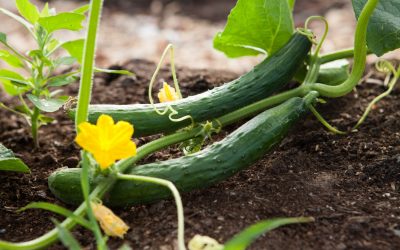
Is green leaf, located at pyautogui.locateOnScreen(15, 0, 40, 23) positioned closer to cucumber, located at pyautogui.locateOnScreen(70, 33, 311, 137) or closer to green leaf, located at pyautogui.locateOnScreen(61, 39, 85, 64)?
green leaf, located at pyautogui.locateOnScreen(61, 39, 85, 64)

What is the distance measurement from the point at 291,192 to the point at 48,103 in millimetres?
1045

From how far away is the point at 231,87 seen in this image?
8.44 feet

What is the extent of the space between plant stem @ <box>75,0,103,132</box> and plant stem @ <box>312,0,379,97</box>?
100 cm

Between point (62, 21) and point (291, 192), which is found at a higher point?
point (62, 21)

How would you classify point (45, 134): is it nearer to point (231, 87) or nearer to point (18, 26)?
point (231, 87)

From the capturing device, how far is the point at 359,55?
2598mm

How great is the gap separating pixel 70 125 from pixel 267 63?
1.10 m

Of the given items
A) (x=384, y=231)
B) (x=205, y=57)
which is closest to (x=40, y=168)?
(x=384, y=231)

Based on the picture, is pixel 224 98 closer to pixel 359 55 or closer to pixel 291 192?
pixel 291 192

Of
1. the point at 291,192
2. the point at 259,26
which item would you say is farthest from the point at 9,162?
the point at 259,26

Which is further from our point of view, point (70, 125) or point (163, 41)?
point (163, 41)

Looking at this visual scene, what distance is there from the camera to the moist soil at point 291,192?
2064 millimetres

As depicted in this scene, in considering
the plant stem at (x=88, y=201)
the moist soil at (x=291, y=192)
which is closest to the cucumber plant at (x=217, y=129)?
the plant stem at (x=88, y=201)

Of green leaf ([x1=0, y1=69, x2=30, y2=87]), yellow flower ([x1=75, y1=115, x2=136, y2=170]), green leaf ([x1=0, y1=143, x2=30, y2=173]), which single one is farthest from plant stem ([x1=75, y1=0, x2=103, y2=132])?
green leaf ([x1=0, y1=69, x2=30, y2=87])
